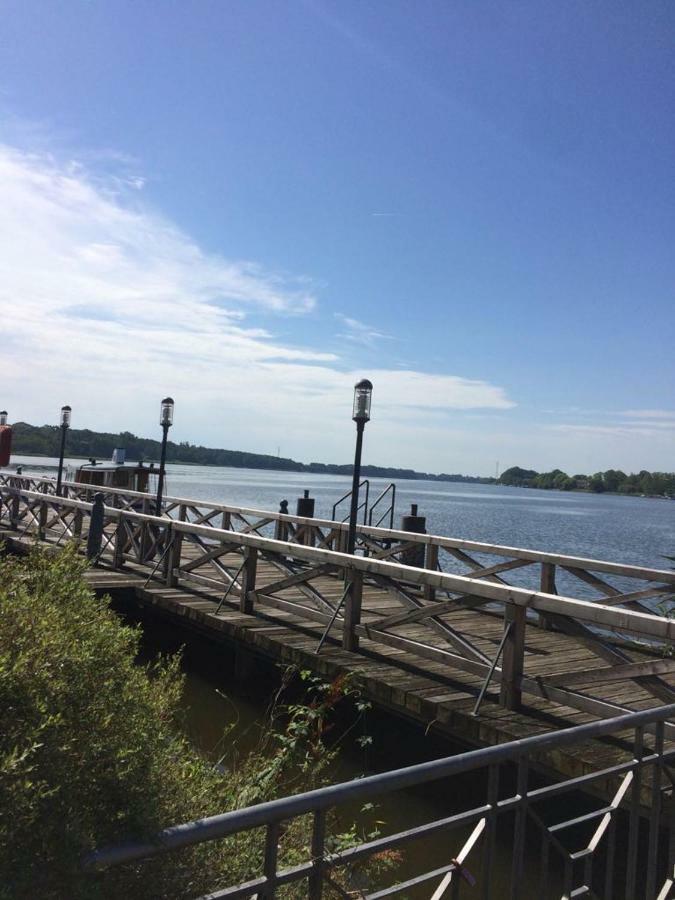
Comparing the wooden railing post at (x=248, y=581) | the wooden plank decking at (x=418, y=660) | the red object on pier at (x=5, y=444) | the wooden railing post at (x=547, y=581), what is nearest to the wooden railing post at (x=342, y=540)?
the wooden plank decking at (x=418, y=660)

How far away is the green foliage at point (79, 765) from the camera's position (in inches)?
76.2

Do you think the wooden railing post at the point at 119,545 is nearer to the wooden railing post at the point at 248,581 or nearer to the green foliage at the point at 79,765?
the wooden railing post at the point at 248,581

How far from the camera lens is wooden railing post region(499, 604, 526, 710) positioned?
19.1ft

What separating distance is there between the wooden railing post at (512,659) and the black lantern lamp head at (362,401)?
508 cm

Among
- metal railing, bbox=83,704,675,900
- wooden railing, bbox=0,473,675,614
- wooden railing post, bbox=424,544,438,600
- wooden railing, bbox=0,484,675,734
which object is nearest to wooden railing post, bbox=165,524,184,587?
wooden railing, bbox=0,484,675,734

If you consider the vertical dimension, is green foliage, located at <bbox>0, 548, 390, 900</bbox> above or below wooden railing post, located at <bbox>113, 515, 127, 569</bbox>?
above

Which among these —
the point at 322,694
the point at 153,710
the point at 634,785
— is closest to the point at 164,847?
the point at 153,710

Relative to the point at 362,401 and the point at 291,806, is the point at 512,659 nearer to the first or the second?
the point at 291,806

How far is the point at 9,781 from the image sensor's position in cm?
195

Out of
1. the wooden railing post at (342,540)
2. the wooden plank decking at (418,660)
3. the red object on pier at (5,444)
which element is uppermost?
the red object on pier at (5,444)

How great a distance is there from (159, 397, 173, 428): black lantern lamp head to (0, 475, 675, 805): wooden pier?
3.31 m

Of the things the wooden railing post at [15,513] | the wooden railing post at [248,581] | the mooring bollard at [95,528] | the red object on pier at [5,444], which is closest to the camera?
the wooden railing post at [248,581]

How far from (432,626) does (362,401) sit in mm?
4635

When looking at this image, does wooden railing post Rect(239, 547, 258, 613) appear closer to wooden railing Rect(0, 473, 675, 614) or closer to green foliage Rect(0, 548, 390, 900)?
wooden railing Rect(0, 473, 675, 614)
